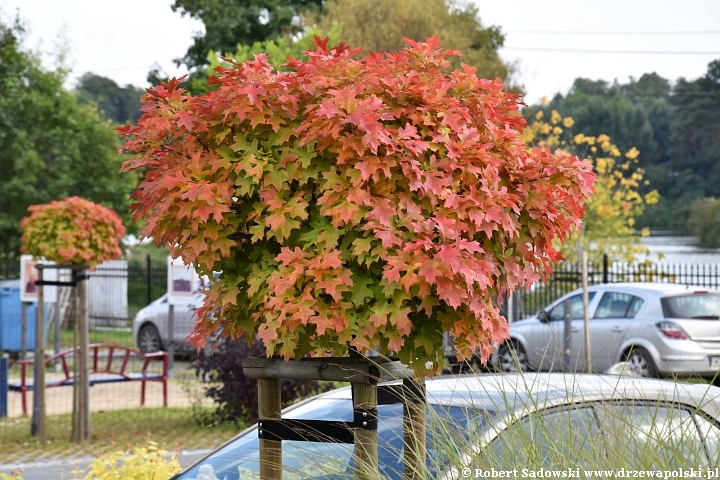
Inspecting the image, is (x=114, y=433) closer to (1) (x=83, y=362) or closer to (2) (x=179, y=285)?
(1) (x=83, y=362)

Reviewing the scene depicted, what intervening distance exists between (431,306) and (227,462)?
1367 millimetres

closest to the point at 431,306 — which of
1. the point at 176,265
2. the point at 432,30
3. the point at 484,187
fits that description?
the point at 484,187

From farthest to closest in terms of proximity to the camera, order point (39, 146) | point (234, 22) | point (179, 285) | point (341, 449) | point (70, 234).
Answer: point (234, 22) < point (39, 146) < point (179, 285) < point (70, 234) < point (341, 449)

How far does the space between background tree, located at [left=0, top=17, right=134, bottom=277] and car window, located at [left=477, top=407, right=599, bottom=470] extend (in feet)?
81.7

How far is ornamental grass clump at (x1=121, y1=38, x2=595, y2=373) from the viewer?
3.34 m

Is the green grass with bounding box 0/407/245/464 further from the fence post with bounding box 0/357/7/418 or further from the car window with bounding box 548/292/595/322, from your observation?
the car window with bounding box 548/292/595/322

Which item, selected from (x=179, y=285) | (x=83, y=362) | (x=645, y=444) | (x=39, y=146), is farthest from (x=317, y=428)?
(x=39, y=146)

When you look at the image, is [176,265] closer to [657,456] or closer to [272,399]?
[272,399]

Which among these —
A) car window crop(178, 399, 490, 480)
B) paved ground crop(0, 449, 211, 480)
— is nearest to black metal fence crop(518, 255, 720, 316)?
paved ground crop(0, 449, 211, 480)

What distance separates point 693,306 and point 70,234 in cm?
822

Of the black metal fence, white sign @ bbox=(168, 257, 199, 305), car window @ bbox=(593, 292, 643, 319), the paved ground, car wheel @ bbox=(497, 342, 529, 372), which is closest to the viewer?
car wheel @ bbox=(497, 342, 529, 372)

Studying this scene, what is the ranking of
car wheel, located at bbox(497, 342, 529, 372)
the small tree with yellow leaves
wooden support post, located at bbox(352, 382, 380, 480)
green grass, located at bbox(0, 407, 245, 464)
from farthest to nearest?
1. the small tree with yellow leaves
2. green grass, located at bbox(0, 407, 245, 464)
3. wooden support post, located at bbox(352, 382, 380, 480)
4. car wheel, located at bbox(497, 342, 529, 372)

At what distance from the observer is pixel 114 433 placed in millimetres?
10305

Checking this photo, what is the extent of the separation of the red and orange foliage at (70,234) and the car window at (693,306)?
7427 mm
